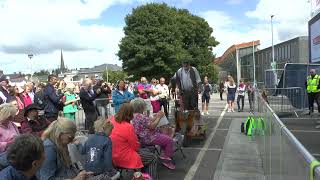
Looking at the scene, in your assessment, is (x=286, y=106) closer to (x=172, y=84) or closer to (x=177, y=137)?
(x=172, y=84)

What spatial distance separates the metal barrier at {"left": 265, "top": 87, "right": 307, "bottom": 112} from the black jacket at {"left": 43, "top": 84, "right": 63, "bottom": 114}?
11.2 m

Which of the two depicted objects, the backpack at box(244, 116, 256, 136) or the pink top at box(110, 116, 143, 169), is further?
the backpack at box(244, 116, 256, 136)

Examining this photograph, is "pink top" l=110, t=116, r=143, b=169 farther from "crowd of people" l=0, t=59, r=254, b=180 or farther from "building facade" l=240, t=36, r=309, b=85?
"building facade" l=240, t=36, r=309, b=85

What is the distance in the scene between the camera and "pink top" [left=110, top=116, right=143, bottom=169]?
6.56 meters

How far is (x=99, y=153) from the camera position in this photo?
18.9ft

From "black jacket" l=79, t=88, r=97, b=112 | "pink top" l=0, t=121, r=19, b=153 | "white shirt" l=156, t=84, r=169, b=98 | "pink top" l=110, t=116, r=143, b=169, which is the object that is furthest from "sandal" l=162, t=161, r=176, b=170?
"white shirt" l=156, t=84, r=169, b=98

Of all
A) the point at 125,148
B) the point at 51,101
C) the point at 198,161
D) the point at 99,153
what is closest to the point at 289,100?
the point at 198,161

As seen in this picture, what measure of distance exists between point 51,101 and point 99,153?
201 inches

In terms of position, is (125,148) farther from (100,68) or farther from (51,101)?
(100,68)

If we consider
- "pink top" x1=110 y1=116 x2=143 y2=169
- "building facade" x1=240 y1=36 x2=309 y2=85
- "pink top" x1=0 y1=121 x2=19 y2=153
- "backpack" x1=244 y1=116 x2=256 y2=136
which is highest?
"building facade" x1=240 y1=36 x2=309 y2=85

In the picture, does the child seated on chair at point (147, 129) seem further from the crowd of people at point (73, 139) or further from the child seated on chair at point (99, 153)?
the child seated on chair at point (99, 153)

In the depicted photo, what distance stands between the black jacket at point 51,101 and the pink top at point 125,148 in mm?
4151

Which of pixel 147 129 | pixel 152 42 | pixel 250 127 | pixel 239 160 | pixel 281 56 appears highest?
pixel 152 42

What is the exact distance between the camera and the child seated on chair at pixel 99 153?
5.75 m
